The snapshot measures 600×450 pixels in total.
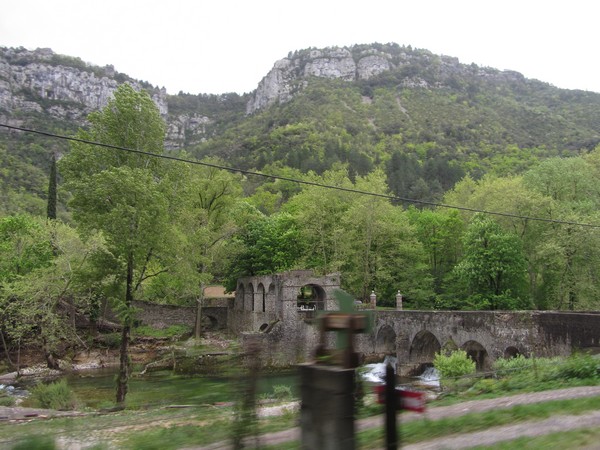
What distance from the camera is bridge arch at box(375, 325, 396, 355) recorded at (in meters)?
31.8

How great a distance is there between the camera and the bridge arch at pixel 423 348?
28453 millimetres

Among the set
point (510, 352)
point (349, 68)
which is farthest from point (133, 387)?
point (349, 68)

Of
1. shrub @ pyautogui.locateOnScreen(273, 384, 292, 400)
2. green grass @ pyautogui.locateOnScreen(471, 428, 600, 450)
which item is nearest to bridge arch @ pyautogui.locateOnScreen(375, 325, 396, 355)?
shrub @ pyautogui.locateOnScreen(273, 384, 292, 400)

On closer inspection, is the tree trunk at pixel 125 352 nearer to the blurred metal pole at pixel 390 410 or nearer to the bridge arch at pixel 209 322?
the blurred metal pole at pixel 390 410

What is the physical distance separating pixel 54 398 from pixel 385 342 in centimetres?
2258

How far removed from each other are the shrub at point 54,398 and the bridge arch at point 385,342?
20.6 meters

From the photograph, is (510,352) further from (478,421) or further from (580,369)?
(478,421)

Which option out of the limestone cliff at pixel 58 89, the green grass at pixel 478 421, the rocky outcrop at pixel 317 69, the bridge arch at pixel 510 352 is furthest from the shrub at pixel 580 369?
the rocky outcrop at pixel 317 69

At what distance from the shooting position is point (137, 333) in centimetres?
3841

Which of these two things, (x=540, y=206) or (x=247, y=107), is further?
(x=247, y=107)

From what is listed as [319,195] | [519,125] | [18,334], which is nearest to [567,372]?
[18,334]

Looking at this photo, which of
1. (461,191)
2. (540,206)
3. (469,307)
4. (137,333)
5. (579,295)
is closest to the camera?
(579,295)

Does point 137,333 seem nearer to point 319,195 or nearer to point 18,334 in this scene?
point 18,334

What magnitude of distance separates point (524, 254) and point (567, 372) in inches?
952
